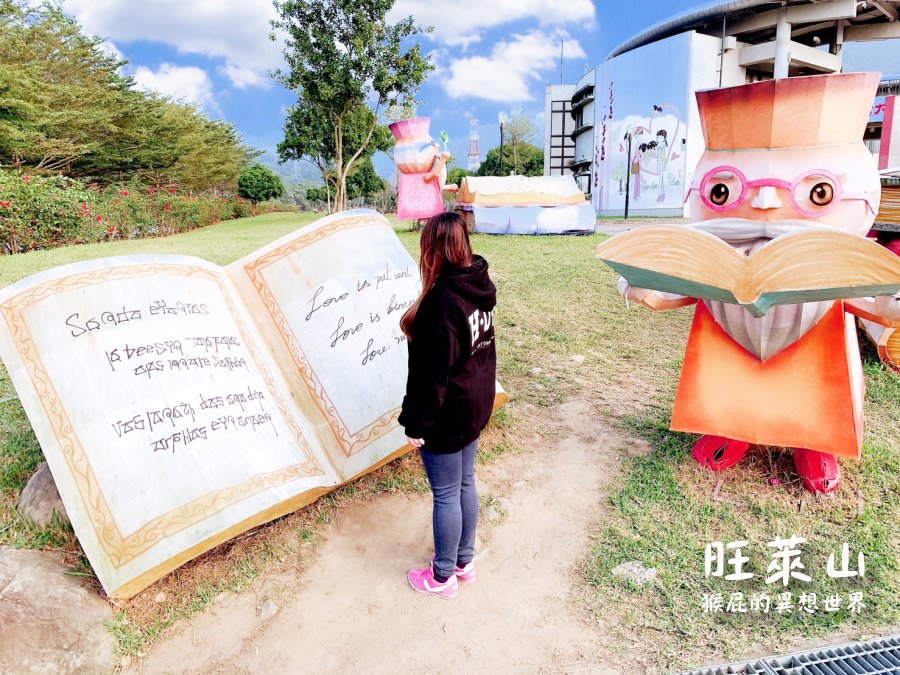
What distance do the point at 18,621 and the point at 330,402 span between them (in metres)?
1.20

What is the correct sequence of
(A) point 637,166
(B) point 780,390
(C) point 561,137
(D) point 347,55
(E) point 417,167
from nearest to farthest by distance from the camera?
(B) point 780,390
(E) point 417,167
(D) point 347,55
(A) point 637,166
(C) point 561,137

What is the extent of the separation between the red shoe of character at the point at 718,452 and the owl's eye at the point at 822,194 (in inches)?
42.7

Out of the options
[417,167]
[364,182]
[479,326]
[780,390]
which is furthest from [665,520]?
[364,182]

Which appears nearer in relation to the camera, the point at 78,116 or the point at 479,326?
the point at 479,326

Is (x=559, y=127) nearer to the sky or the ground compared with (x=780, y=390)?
nearer to the sky

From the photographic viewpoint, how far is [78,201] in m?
10.5

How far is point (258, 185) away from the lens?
84.2 ft

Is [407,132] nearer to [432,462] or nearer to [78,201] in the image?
[78,201]

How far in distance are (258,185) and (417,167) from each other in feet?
58.0

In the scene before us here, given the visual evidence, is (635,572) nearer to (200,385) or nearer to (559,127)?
(200,385)

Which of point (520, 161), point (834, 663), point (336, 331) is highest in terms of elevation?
point (520, 161)

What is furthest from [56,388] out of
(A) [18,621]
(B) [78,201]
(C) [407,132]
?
(B) [78,201]

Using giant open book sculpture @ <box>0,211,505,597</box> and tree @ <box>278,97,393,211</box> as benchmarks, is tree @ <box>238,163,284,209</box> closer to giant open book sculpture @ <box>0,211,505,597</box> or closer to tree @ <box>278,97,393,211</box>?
tree @ <box>278,97,393,211</box>

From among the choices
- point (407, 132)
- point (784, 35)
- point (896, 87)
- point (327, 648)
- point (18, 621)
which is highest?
point (784, 35)
